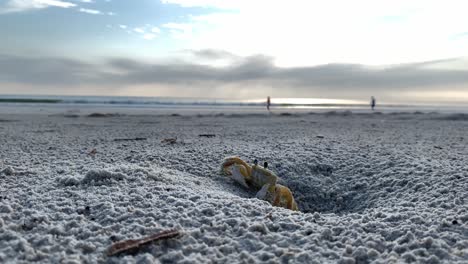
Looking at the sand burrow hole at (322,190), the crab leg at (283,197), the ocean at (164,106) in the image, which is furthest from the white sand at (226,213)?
the ocean at (164,106)

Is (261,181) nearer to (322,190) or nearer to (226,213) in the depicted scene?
(322,190)

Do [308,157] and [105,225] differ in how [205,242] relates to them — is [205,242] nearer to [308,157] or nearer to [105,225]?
[105,225]

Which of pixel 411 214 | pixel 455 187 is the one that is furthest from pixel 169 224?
pixel 455 187

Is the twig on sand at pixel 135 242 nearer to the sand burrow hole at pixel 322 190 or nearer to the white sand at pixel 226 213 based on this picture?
the white sand at pixel 226 213

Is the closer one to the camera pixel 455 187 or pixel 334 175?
pixel 455 187

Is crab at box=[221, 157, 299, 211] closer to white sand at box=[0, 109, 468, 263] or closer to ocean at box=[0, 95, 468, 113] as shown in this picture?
white sand at box=[0, 109, 468, 263]

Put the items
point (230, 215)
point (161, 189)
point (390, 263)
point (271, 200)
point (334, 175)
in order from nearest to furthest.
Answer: point (390, 263), point (230, 215), point (161, 189), point (271, 200), point (334, 175)
